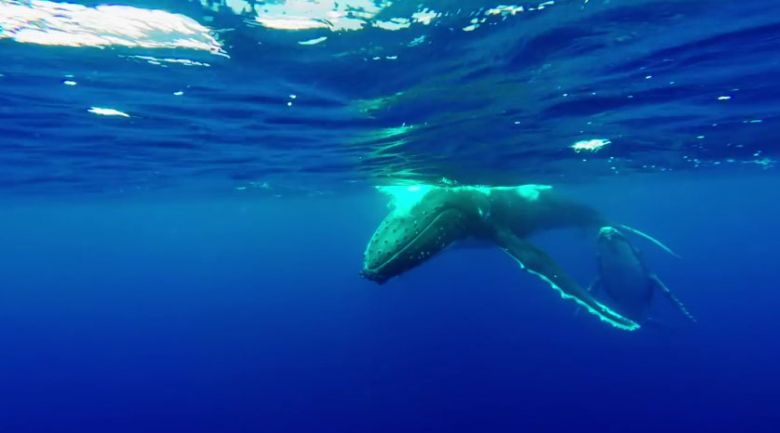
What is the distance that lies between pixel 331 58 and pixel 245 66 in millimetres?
1972

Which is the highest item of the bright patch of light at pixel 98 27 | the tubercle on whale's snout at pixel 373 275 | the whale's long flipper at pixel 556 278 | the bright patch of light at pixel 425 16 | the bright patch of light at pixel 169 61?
the bright patch of light at pixel 425 16

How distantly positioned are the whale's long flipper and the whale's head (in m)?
1.17

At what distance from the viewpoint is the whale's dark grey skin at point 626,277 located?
1452cm

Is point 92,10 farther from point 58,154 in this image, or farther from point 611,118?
point 58,154

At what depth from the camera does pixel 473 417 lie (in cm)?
2855

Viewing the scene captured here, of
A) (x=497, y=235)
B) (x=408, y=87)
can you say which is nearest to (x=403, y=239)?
(x=497, y=235)

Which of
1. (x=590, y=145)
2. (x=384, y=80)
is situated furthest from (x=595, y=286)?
(x=384, y=80)

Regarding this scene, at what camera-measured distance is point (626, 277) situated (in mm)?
14586

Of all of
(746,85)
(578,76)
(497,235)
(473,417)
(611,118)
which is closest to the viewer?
(497,235)

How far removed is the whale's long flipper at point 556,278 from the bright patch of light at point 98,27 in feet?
23.5

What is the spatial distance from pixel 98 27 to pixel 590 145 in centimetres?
1817

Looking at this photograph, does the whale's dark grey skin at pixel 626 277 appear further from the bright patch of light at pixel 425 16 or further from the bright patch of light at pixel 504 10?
the bright patch of light at pixel 425 16

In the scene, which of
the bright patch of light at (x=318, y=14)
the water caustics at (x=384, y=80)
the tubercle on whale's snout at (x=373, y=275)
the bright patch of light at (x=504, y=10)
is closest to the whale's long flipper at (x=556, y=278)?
the tubercle on whale's snout at (x=373, y=275)

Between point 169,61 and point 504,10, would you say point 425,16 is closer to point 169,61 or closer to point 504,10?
point 504,10
